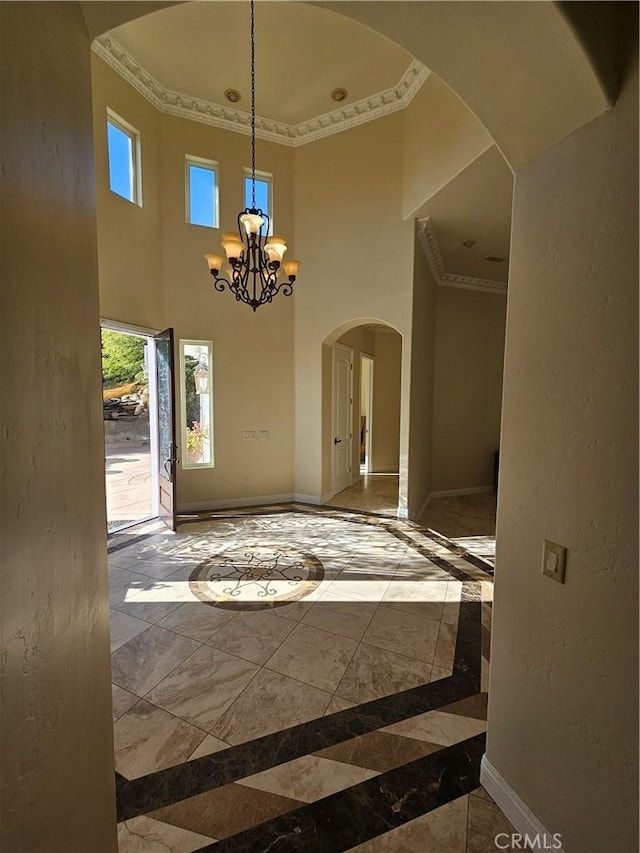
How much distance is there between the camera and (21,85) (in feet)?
2.44

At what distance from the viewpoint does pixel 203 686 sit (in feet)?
7.52

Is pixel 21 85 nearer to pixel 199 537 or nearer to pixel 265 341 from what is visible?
pixel 199 537

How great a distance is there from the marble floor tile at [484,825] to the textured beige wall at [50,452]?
129cm

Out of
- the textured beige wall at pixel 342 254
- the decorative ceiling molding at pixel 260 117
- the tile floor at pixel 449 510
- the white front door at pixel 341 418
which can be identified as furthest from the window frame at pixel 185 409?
the decorative ceiling molding at pixel 260 117

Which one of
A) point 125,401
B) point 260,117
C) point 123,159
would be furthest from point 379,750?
point 125,401

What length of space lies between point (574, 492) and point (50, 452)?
150 cm

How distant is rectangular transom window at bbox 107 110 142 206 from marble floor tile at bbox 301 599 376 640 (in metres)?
5.04

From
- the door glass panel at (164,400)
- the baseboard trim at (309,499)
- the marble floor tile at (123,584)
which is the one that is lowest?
the marble floor tile at (123,584)

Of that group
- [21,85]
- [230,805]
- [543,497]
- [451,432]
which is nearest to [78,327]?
[21,85]

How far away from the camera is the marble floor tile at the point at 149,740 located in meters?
1.81

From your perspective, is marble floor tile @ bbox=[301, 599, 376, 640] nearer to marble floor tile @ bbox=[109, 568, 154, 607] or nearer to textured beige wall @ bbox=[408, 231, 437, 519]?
marble floor tile @ bbox=[109, 568, 154, 607]

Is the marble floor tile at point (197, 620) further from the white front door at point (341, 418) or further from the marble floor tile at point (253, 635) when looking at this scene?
the white front door at point (341, 418)

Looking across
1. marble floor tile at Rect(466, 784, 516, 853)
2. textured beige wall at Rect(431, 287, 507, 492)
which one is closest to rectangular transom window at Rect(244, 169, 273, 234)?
textured beige wall at Rect(431, 287, 507, 492)

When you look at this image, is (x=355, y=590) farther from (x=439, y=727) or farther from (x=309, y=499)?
(x=309, y=499)
